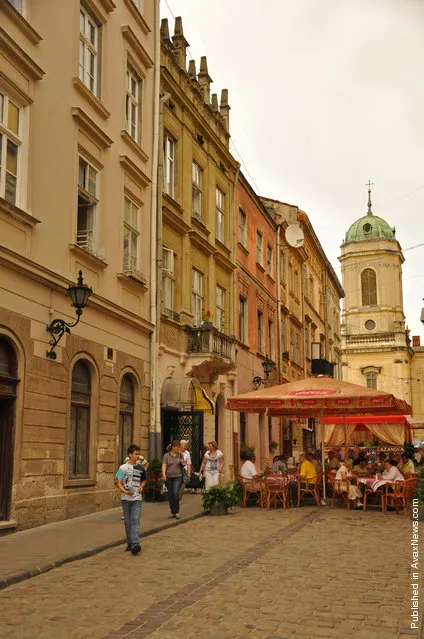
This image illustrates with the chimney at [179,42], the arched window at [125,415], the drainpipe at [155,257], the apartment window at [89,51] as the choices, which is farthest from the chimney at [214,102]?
the arched window at [125,415]

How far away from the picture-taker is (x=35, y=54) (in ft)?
44.2

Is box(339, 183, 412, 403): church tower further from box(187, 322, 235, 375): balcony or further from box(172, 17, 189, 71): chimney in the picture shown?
box(172, 17, 189, 71): chimney

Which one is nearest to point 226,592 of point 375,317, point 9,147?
point 9,147

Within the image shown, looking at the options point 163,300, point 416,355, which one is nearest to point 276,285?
point 163,300

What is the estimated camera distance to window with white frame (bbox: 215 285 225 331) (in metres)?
24.6

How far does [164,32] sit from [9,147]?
33.7ft

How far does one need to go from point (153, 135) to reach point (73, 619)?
48.7ft

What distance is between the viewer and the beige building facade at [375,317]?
263ft

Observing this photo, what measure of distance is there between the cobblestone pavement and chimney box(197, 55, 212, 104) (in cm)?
1653

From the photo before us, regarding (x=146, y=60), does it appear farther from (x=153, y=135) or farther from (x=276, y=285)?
(x=276, y=285)

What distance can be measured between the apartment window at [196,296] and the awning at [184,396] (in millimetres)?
3067

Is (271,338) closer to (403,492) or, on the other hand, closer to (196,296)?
(196,296)

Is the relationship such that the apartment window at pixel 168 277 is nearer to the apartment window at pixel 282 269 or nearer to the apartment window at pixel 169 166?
the apartment window at pixel 169 166

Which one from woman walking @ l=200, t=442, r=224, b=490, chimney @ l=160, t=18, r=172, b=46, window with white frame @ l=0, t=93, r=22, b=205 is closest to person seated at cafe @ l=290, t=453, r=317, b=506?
woman walking @ l=200, t=442, r=224, b=490
